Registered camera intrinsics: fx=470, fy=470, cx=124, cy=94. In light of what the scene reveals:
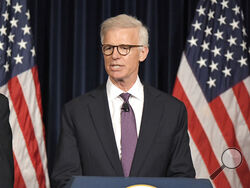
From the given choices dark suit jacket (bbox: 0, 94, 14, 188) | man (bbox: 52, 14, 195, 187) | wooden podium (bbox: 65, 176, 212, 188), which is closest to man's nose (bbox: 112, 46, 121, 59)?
man (bbox: 52, 14, 195, 187)

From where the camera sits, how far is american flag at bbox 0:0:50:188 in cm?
333

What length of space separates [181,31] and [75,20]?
0.90m

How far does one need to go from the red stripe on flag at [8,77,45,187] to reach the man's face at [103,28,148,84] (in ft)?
3.89

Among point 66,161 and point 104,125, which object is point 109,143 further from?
point 66,161

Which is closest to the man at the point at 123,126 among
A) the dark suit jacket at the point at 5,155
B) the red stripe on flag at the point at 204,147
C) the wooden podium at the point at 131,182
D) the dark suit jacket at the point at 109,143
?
the dark suit jacket at the point at 109,143

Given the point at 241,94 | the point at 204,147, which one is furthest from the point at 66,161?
the point at 241,94

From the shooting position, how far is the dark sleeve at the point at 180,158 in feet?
7.46

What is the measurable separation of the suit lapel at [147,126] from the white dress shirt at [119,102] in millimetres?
36

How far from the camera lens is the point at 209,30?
3.57 meters

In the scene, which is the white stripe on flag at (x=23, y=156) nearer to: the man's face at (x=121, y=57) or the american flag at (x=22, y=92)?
the american flag at (x=22, y=92)

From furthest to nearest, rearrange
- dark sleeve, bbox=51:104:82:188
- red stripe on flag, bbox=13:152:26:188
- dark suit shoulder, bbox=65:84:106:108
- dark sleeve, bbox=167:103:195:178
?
red stripe on flag, bbox=13:152:26:188
dark suit shoulder, bbox=65:84:106:108
dark sleeve, bbox=167:103:195:178
dark sleeve, bbox=51:104:82:188

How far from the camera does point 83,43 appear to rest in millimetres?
3852

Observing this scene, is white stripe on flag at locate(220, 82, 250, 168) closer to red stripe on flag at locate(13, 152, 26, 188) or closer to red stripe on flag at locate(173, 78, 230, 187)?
red stripe on flag at locate(173, 78, 230, 187)

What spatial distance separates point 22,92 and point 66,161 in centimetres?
136
